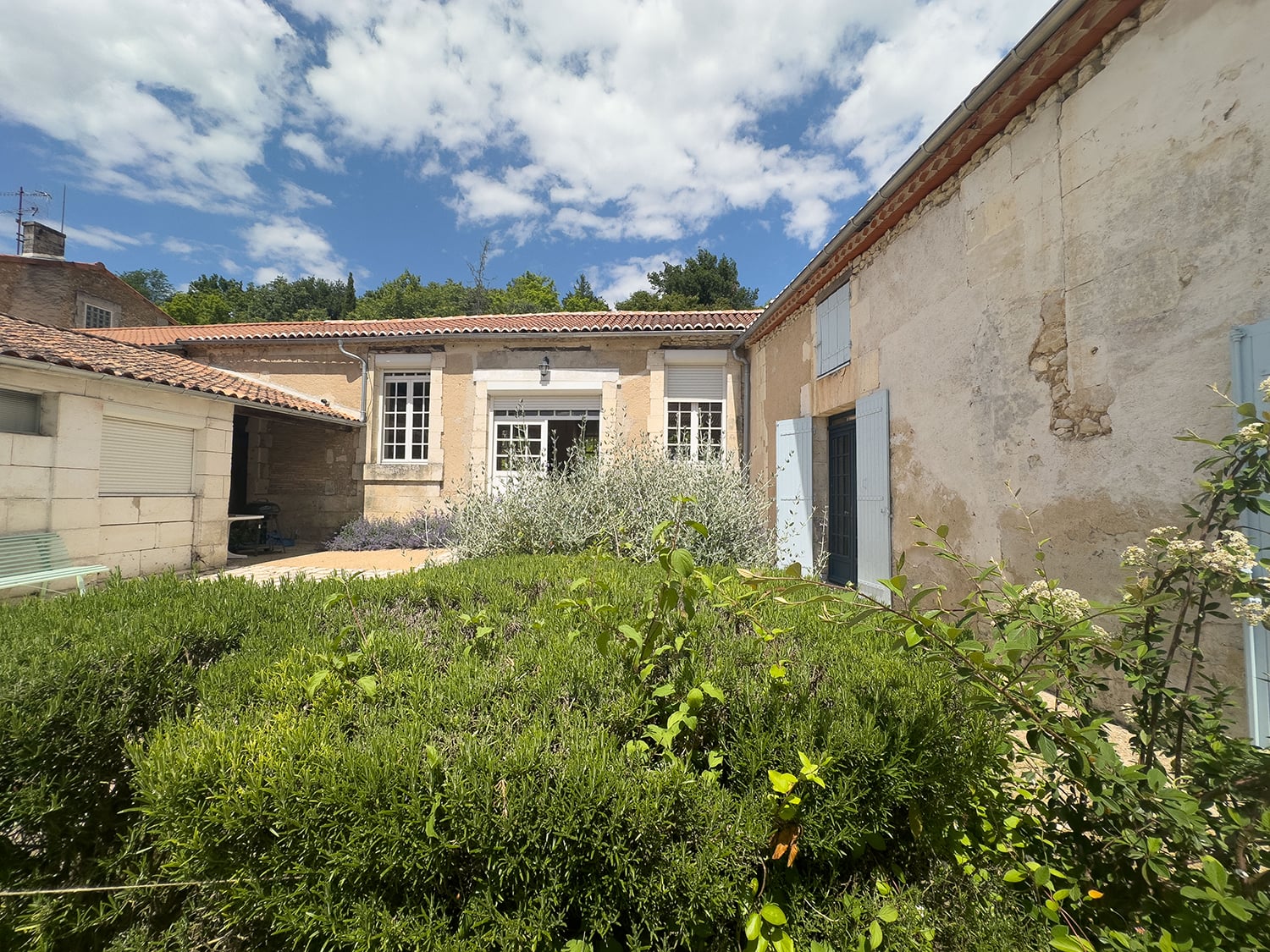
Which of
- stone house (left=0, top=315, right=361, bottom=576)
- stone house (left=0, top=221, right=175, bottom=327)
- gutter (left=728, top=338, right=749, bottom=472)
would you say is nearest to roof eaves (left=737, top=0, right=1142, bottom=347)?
gutter (left=728, top=338, right=749, bottom=472)

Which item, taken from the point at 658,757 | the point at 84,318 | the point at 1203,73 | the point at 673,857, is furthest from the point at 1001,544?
the point at 84,318

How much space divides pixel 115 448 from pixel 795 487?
8208 mm

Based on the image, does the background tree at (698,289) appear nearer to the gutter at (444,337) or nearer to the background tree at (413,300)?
the background tree at (413,300)

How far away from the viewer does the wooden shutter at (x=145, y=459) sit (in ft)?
20.8

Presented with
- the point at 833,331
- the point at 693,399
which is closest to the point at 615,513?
the point at 833,331

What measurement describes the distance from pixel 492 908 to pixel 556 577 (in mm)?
1641

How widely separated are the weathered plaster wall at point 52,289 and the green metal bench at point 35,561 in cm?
1568

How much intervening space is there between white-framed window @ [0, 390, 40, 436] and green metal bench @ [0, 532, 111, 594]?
1108mm

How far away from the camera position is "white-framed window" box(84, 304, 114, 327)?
16.6 metres

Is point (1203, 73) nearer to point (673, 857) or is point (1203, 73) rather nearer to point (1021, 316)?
point (1021, 316)

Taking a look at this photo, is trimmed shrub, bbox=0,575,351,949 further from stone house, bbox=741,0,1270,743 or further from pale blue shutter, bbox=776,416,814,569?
pale blue shutter, bbox=776,416,814,569

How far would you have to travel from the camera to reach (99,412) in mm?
6172

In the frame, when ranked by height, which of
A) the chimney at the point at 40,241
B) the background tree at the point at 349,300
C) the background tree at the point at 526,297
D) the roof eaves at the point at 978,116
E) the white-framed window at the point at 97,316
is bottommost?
the roof eaves at the point at 978,116

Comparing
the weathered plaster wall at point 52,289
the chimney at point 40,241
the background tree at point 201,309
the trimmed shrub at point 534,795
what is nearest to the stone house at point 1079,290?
the trimmed shrub at point 534,795
